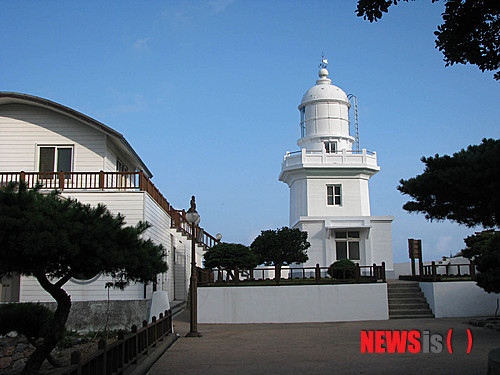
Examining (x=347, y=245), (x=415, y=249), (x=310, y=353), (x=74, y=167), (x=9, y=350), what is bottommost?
(x=9, y=350)

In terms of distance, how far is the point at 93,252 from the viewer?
768 centimetres

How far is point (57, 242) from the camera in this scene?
23.7ft

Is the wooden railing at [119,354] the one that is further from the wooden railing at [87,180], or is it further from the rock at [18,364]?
the wooden railing at [87,180]

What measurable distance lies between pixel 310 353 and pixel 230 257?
10.7 m

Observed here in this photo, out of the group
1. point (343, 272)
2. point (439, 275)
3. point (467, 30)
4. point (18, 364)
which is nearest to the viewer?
point (467, 30)

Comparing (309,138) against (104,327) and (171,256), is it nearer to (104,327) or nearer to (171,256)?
(171,256)

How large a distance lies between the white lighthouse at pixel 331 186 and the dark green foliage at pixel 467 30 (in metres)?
23.1

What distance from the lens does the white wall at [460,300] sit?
2000 centimetres

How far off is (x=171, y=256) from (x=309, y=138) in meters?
10.8

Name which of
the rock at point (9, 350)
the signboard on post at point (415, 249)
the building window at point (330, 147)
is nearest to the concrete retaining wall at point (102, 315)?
the rock at point (9, 350)

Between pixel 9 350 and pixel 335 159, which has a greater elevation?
pixel 335 159

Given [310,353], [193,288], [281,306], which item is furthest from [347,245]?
[310,353]

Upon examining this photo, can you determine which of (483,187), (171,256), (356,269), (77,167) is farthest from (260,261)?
(483,187)

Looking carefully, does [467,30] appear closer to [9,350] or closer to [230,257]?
[9,350]
